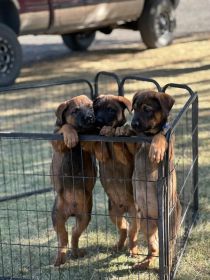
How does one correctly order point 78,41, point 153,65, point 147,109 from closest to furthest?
point 147,109 < point 153,65 < point 78,41

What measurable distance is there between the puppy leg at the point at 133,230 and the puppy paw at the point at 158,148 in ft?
2.41

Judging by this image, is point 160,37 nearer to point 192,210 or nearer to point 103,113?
point 192,210

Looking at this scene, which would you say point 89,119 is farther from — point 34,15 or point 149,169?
point 34,15

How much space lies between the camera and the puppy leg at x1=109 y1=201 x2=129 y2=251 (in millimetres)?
4156

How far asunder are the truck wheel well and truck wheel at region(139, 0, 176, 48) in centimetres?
294

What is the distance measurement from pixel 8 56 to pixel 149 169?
6.22 meters

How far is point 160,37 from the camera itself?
12211 mm

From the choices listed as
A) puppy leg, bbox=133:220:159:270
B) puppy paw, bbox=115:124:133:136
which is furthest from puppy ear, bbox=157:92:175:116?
puppy leg, bbox=133:220:159:270

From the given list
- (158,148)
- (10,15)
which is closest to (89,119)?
(158,148)

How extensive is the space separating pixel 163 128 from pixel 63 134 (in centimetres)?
57

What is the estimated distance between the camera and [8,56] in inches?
381

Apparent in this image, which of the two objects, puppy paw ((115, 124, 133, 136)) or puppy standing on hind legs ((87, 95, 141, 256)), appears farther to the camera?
puppy standing on hind legs ((87, 95, 141, 256))

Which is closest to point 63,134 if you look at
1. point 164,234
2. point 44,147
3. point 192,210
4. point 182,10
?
point 164,234

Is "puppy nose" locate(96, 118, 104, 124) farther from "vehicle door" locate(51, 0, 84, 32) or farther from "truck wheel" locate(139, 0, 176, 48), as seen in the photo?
"truck wheel" locate(139, 0, 176, 48)
